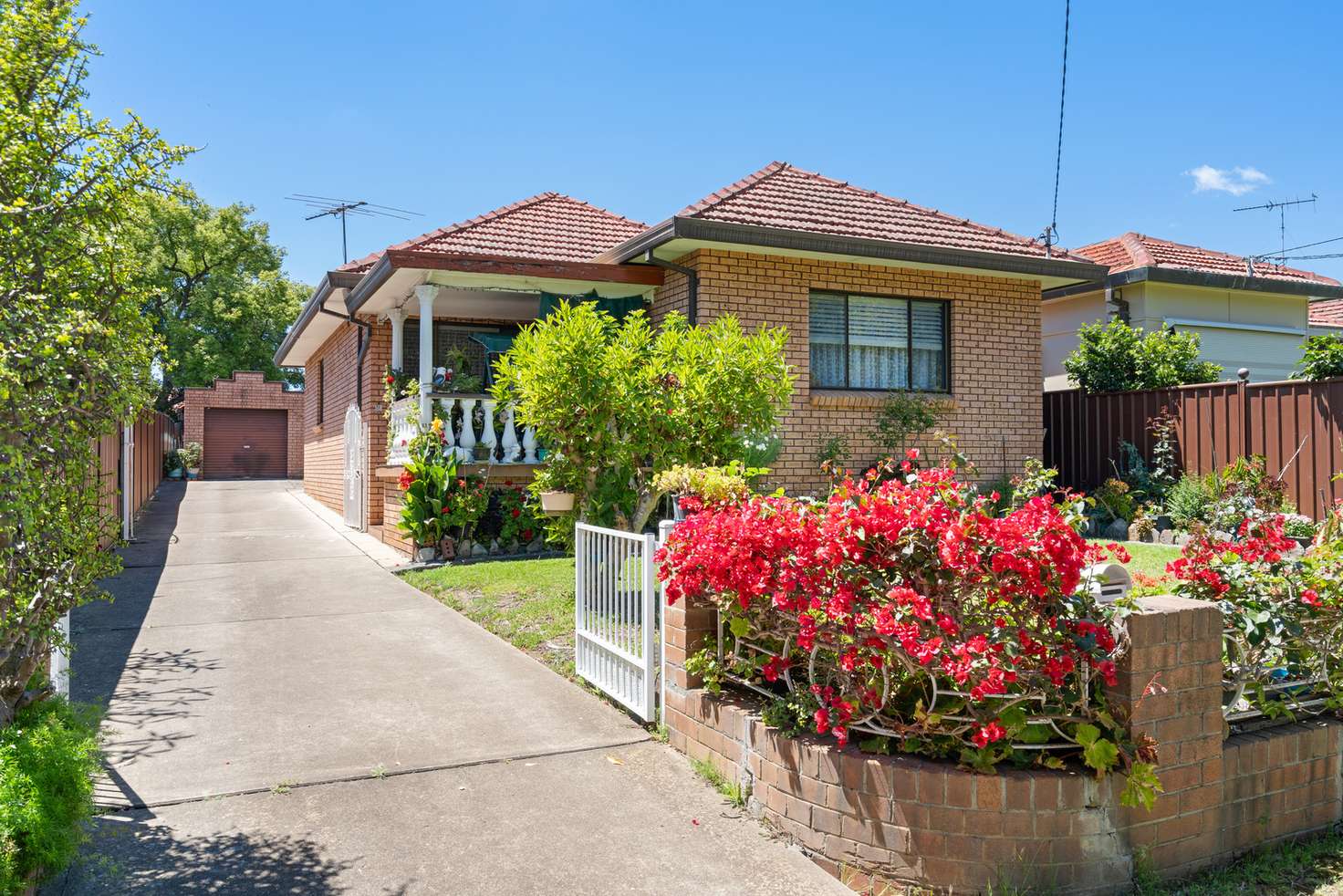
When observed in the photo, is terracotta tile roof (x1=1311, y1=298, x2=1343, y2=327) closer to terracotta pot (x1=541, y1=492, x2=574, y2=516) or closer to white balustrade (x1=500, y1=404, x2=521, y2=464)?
white balustrade (x1=500, y1=404, x2=521, y2=464)

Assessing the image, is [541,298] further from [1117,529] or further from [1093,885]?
[1093,885]

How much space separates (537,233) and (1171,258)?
37.7 ft

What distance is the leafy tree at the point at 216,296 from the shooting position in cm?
4081

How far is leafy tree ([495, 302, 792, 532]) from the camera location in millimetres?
7051

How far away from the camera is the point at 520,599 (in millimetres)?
8562

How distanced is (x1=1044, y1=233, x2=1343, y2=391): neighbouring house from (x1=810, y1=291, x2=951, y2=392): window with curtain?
10.9ft

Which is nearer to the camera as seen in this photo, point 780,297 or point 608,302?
point 780,297

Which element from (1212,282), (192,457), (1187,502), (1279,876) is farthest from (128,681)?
(192,457)

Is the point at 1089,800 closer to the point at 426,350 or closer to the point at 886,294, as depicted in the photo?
the point at 886,294

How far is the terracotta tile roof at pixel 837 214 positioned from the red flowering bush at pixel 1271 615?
7417 mm

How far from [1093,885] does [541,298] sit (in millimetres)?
9949

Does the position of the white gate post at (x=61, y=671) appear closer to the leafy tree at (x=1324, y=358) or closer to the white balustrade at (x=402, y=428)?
the white balustrade at (x=402, y=428)

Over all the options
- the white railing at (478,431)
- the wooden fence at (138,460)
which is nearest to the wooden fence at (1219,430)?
the white railing at (478,431)

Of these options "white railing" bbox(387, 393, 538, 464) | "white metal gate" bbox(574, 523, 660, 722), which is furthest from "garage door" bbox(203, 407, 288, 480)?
"white metal gate" bbox(574, 523, 660, 722)
